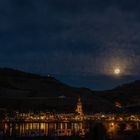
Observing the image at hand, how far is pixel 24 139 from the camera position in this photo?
72625 mm

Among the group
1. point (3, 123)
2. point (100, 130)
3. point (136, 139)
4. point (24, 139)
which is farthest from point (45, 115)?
point (100, 130)

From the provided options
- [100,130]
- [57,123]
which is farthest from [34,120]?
[100,130]

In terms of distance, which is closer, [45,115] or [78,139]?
[78,139]

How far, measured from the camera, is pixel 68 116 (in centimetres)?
17300

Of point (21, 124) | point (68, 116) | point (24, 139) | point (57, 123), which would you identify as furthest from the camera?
point (68, 116)

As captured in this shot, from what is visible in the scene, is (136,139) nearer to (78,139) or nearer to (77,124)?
(78,139)

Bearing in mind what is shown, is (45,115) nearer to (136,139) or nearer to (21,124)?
(21,124)

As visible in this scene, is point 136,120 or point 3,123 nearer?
point 3,123

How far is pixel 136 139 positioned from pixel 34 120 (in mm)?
113369

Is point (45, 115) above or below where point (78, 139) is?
above

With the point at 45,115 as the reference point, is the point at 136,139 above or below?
below

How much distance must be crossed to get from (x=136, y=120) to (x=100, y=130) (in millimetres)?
144708

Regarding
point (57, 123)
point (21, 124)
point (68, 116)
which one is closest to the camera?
point (21, 124)

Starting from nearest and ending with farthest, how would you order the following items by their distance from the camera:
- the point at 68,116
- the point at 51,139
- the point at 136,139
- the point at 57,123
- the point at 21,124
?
the point at 136,139
the point at 51,139
the point at 21,124
the point at 57,123
the point at 68,116
